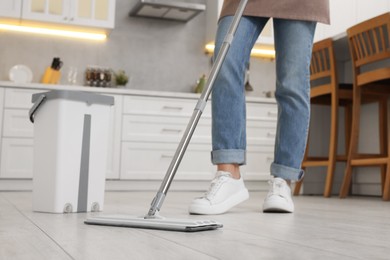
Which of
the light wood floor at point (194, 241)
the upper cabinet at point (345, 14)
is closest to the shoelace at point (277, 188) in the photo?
the light wood floor at point (194, 241)

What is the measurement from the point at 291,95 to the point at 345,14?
3172mm

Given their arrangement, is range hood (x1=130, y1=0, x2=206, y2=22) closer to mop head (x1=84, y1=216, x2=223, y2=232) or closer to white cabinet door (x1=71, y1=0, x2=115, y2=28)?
white cabinet door (x1=71, y1=0, x2=115, y2=28)

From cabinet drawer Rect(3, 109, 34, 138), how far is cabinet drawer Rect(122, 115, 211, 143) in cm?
66

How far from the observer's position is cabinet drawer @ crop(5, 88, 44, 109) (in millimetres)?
3762

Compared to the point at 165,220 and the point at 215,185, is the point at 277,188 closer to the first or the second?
the point at 215,185

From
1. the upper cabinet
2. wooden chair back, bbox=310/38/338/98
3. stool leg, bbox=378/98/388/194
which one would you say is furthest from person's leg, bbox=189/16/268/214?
the upper cabinet

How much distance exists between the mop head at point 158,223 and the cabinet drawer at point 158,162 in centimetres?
276

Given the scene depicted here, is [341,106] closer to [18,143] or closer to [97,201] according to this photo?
[18,143]

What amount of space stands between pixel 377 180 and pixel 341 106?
551mm

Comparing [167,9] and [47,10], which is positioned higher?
[167,9]

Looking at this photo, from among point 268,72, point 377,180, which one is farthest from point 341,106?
point 268,72

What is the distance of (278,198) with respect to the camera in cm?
177

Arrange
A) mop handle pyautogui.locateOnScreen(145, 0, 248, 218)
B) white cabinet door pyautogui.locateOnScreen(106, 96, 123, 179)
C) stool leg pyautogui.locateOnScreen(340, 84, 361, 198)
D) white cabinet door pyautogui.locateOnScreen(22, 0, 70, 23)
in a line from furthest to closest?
white cabinet door pyautogui.locateOnScreen(22, 0, 70, 23)
white cabinet door pyautogui.locateOnScreen(106, 96, 123, 179)
stool leg pyautogui.locateOnScreen(340, 84, 361, 198)
mop handle pyautogui.locateOnScreen(145, 0, 248, 218)

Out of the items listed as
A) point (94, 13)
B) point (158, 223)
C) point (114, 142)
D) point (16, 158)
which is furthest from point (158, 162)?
point (158, 223)
